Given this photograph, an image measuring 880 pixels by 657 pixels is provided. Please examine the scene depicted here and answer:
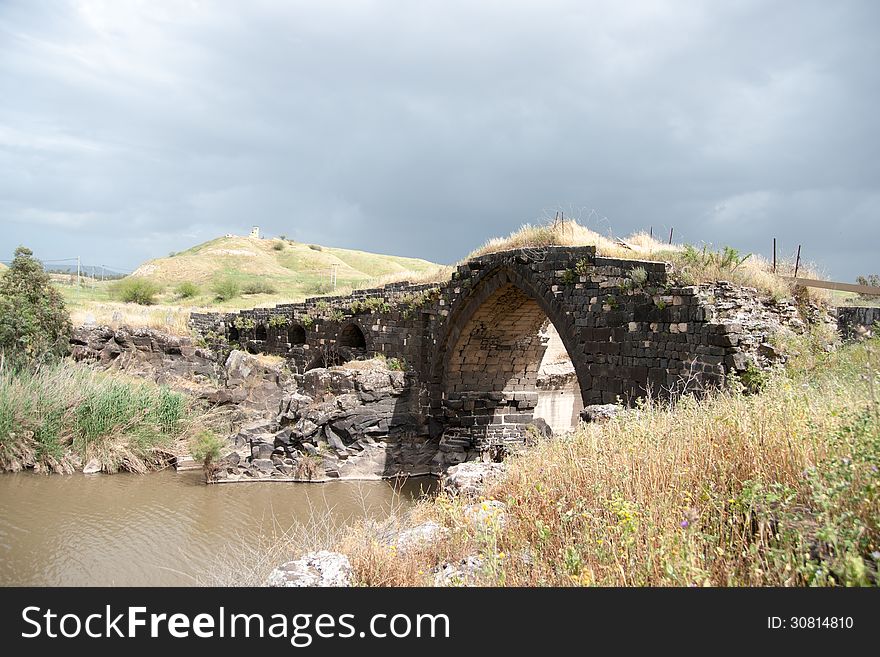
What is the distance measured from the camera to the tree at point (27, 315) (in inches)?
615

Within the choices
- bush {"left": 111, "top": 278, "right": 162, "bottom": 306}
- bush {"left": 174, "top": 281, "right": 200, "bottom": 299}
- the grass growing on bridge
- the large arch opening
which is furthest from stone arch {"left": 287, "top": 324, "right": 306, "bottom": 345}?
bush {"left": 174, "top": 281, "right": 200, "bottom": 299}

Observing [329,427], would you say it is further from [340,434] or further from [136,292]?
[136,292]

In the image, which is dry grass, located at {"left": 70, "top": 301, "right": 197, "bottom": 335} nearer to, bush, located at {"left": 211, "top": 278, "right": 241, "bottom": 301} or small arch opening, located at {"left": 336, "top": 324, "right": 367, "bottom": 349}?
small arch opening, located at {"left": 336, "top": 324, "right": 367, "bottom": 349}

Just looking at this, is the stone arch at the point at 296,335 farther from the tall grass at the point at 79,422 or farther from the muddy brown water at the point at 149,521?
the muddy brown water at the point at 149,521

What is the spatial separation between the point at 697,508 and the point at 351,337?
55.0 feet

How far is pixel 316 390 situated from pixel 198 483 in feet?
11.9

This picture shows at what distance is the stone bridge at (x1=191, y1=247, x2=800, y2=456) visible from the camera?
9.00m

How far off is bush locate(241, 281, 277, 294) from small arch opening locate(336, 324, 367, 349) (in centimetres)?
2100

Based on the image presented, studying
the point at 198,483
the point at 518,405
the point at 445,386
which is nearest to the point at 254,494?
the point at 198,483

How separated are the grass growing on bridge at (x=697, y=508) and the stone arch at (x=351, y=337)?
14.4 meters

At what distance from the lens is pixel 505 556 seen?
3703 millimetres

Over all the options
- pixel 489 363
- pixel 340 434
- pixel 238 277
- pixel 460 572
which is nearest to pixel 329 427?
pixel 340 434

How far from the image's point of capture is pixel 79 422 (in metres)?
13.4

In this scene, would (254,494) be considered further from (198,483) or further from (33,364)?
(33,364)
